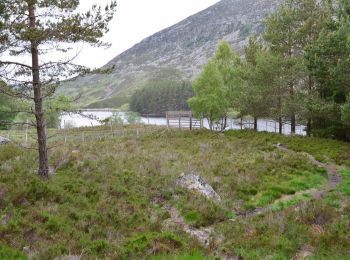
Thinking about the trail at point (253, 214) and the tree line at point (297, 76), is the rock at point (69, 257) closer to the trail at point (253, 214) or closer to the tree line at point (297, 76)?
the trail at point (253, 214)

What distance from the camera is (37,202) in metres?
12.4

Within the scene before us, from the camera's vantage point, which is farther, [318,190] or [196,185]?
Result: [318,190]

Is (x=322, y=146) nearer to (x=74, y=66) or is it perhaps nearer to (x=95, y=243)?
(x=74, y=66)

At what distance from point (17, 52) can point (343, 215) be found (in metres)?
13.8

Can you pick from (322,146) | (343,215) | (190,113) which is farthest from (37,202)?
(190,113)

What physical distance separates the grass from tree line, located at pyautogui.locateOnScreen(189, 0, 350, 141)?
5.42 m

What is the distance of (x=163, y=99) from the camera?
14688 cm

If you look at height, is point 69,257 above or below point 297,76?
below

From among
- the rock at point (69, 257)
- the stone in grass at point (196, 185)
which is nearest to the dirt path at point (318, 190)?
the stone in grass at point (196, 185)

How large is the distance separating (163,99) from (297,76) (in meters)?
117

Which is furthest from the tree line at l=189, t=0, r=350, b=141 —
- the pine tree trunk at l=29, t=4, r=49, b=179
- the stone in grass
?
the pine tree trunk at l=29, t=4, r=49, b=179

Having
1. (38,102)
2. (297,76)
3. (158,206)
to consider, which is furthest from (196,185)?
(297,76)

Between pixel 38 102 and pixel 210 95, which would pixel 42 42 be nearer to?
pixel 38 102

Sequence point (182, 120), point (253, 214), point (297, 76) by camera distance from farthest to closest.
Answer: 1. point (182, 120)
2. point (297, 76)
3. point (253, 214)
